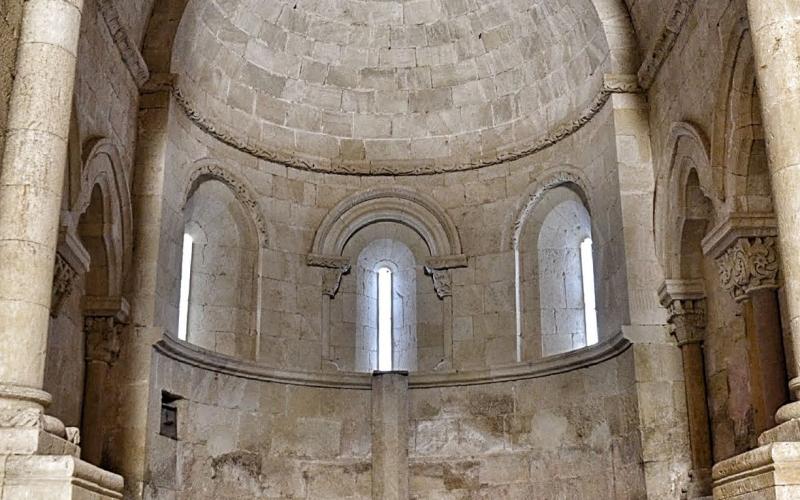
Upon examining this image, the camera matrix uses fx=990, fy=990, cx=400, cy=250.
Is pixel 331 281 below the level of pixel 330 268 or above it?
below

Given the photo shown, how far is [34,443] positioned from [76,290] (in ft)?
15.5

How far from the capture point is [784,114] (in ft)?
23.2

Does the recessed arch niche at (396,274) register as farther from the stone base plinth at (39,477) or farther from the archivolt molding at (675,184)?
the stone base plinth at (39,477)

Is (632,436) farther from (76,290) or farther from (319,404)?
(76,290)

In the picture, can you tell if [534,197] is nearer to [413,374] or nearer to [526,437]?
[413,374]

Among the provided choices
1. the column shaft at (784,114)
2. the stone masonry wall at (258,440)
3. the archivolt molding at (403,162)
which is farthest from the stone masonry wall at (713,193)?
the stone masonry wall at (258,440)

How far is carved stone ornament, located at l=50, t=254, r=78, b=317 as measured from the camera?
9573mm

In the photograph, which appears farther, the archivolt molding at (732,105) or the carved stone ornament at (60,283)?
the carved stone ornament at (60,283)

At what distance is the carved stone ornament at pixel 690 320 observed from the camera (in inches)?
429

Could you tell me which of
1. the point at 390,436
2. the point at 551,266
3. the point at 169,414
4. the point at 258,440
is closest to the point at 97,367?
the point at 169,414

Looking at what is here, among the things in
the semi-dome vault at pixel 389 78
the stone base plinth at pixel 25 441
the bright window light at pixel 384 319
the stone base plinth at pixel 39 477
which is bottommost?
the stone base plinth at pixel 39 477

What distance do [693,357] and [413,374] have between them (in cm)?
410

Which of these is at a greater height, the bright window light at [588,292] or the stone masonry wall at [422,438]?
the bright window light at [588,292]

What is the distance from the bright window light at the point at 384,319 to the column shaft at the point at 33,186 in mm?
7849
